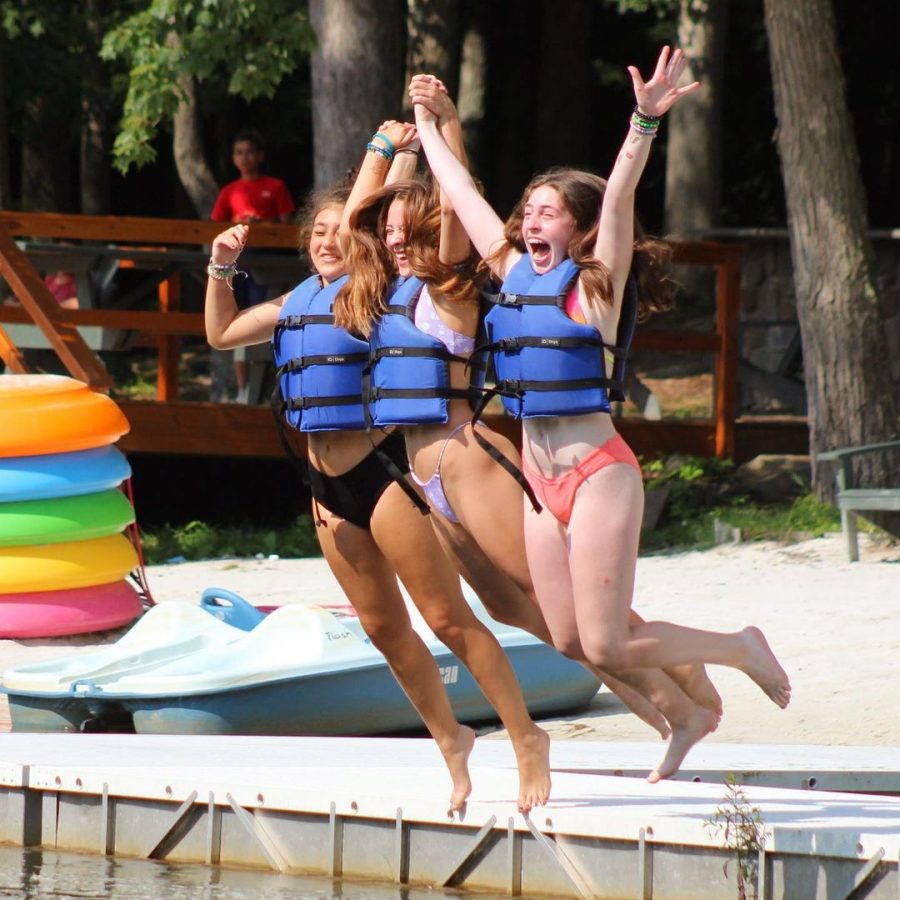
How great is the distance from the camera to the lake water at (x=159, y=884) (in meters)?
5.46

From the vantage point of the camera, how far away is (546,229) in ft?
15.8

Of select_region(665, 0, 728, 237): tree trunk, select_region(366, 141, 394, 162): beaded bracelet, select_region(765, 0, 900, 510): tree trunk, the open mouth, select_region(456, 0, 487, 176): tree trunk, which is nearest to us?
the open mouth

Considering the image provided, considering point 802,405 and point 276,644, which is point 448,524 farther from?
point 802,405

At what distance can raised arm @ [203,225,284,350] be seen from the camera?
5.52m

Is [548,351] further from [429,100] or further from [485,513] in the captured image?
[429,100]

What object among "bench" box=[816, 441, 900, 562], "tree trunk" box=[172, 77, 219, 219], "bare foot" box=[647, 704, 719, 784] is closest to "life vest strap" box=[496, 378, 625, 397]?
"bare foot" box=[647, 704, 719, 784]

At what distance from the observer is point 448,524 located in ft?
16.3

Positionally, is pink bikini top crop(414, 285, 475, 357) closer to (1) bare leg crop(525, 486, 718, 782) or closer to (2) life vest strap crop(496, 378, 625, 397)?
(2) life vest strap crop(496, 378, 625, 397)

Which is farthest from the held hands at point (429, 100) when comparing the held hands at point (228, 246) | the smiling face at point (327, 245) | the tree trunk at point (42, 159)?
the tree trunk at point (42, 159)

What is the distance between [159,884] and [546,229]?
92.2 inches

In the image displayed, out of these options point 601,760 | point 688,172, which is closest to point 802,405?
point 688,172

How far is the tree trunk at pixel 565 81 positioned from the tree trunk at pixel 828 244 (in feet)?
27.2

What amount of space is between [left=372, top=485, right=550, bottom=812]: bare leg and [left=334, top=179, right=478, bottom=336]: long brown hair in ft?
1.63

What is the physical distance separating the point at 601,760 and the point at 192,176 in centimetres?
1266
